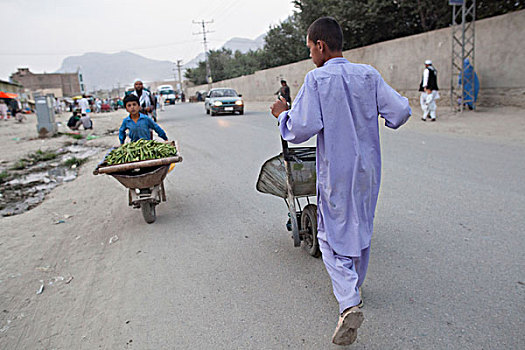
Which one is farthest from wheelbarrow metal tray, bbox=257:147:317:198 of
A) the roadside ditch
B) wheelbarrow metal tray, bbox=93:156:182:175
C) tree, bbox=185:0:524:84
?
tree, bbox=185:0:524:84

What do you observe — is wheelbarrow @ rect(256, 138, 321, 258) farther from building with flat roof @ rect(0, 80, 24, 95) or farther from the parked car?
building with flat roof @ rect(0, 80, 24, 95)

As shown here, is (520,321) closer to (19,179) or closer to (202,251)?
(202,251)

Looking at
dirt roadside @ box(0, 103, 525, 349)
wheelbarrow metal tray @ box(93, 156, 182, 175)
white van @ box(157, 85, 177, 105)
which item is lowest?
dirt roadside @ box(0, 103, 525, 349)

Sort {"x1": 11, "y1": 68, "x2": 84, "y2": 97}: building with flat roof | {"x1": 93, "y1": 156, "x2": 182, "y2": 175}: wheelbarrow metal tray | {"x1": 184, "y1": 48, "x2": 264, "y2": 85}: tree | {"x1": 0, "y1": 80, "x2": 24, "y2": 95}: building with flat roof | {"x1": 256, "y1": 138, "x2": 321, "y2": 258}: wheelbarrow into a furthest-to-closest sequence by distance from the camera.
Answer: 1. {"x1": 11, "y1": 68, "x2": 84, "y2": 97}: building with flat roof
2. {"x1": 184, "y1": 48, "x2": 264, "y2": 85}: tree
3. {"x1": 0, "y1": 80, "x2": 24, "y2": 95}: building with flat roof
4. {"x1": 93, "y1": 156, "x2": 182, "y2": 175}: wheelbarrow metal tray
5. {"x1": 256, "y1": 138, "x2": 321, "y2": 258}: wheelbarrow

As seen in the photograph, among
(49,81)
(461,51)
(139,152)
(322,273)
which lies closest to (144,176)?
(139,152)

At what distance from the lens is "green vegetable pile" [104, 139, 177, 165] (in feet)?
15.5

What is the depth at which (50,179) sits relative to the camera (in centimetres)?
855

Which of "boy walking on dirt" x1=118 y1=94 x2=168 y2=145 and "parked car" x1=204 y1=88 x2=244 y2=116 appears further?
"parked car" x1=204 y1=88 x2=244 y2=116

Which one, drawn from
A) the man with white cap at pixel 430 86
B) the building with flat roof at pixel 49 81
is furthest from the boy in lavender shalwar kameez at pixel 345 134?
the building with flat roof at pixel 49 81

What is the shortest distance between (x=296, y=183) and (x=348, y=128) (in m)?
1.11

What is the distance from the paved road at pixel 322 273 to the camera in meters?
2.58

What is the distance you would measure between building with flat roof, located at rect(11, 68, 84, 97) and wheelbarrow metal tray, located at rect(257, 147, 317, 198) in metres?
84.2

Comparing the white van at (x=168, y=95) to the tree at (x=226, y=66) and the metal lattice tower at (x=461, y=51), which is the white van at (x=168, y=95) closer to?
the tree at (x=226, y=66)

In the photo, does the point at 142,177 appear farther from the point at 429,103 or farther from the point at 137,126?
the point at 429,103
